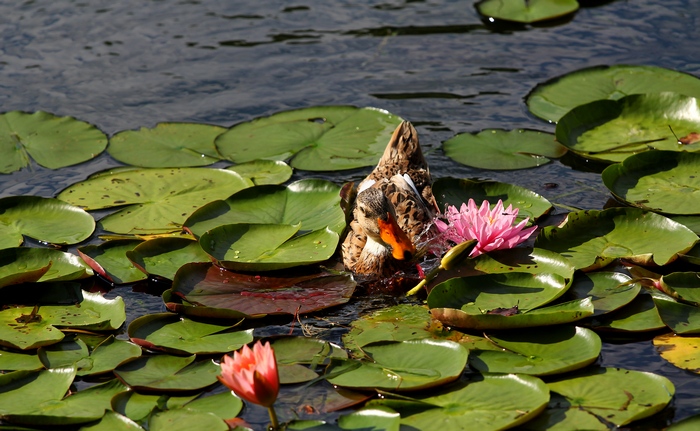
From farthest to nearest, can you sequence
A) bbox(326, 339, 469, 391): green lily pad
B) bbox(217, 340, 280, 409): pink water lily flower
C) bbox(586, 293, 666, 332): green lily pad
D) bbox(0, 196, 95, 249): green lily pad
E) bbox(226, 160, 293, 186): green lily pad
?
bbox(226, 160, 293, 186): green lily pad
bbox(0, 196, 95, 249): green lily pad
bbox(586, 293, 666, 332): green lily pad
bbox(326, 339, 469, 391): green lily pad
bbox(217, 340, 280, 409): pink water lily flower

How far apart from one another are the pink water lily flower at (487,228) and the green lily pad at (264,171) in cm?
176

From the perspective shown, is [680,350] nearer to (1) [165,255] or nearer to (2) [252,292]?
(2) [252,292]

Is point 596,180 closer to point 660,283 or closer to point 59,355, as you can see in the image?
point 660,283

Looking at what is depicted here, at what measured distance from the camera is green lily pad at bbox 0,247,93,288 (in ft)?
18.6

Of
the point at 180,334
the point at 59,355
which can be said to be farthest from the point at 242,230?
the point at 59,355

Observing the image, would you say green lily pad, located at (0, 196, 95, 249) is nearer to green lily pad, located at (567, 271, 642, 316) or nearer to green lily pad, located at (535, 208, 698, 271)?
green lily pad, located at (535, 208, 698, 271)

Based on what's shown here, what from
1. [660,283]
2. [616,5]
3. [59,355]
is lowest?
[59,355]

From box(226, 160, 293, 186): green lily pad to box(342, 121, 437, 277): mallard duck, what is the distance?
0.63m

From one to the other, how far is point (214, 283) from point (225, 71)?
399cm

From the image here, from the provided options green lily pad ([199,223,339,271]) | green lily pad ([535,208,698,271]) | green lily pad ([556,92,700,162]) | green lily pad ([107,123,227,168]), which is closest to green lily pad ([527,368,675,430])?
green lily pad ([535,208,698,271])

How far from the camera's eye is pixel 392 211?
638 cm

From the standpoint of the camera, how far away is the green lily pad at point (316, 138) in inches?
287

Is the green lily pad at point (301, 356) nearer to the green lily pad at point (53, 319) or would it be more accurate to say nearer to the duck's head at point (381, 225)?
the green lily pad at point (53, 319)

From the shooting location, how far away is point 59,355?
4.93 meters
